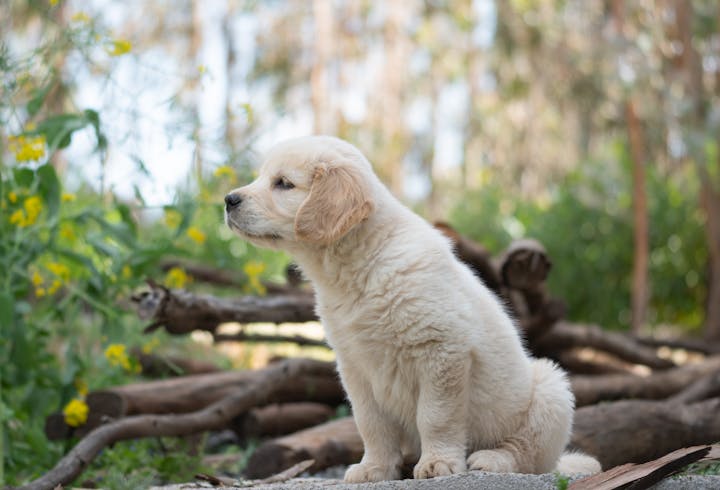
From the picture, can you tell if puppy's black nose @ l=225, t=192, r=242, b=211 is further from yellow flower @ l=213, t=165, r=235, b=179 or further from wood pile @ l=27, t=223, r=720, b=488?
yellow flower @ l=213, t=165, r=235, b=179

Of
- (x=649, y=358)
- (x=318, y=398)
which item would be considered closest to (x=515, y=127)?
(x=649, y=358)

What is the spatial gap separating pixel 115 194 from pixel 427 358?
3.00m

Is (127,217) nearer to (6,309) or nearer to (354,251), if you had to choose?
(6,309)

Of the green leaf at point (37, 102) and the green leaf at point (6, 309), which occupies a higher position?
the green leaf at point (37, 102)

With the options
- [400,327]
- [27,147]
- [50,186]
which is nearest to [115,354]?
[50,186]

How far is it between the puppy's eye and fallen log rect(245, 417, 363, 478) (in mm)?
1824

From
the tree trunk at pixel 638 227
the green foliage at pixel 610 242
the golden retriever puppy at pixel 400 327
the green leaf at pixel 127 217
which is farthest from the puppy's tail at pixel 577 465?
the green foliage at pixel 610 242

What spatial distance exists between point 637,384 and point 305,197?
4.46m

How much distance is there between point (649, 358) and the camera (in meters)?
8.23

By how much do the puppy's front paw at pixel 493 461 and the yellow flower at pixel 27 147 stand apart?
315 centimetres

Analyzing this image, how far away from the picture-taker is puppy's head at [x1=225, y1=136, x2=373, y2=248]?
3578 millimetres

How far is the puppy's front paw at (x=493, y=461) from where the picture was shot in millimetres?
3521

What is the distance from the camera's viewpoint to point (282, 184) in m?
3.81

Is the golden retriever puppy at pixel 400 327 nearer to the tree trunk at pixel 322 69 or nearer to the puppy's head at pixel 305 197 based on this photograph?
the puppy's head at pixel 305 197
